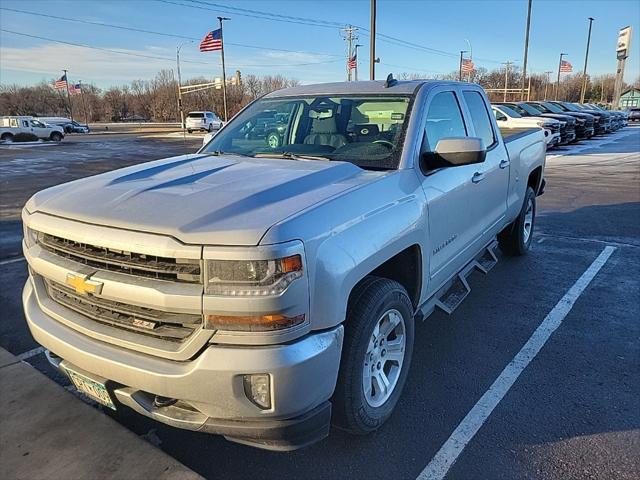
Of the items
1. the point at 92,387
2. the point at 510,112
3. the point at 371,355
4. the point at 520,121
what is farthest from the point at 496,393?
the point at 510,112

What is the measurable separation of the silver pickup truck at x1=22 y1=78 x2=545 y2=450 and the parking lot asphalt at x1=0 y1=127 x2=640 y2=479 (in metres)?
0.27

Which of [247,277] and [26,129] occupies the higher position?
[247,277]

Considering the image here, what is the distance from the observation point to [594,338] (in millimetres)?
4020

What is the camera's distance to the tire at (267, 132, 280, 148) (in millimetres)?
3735

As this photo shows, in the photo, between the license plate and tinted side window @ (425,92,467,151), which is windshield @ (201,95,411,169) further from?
the license plate

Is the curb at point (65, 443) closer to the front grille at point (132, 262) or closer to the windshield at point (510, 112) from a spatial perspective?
the front grille at point (132, 262)

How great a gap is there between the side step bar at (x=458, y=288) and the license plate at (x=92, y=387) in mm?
2020

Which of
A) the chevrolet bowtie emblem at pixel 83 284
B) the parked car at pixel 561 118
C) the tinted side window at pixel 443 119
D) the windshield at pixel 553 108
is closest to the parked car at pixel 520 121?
the parked car at pixel 561 118

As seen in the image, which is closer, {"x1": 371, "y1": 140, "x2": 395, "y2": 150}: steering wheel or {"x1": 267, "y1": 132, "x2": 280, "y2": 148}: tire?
{"x1": 371, "y1": 140, "x2": 395, "y2": 150}: steering wheel

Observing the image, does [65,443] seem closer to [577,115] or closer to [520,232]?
[520,232]

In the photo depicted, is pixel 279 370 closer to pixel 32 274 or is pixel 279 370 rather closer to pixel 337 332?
pixel 337 332

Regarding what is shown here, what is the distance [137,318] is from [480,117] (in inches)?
145

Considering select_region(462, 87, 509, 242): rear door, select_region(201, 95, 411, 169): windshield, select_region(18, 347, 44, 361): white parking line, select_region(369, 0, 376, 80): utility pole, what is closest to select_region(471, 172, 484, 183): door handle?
select_region(462, 87, 509, 242): rear door

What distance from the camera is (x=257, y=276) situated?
1973 mm
